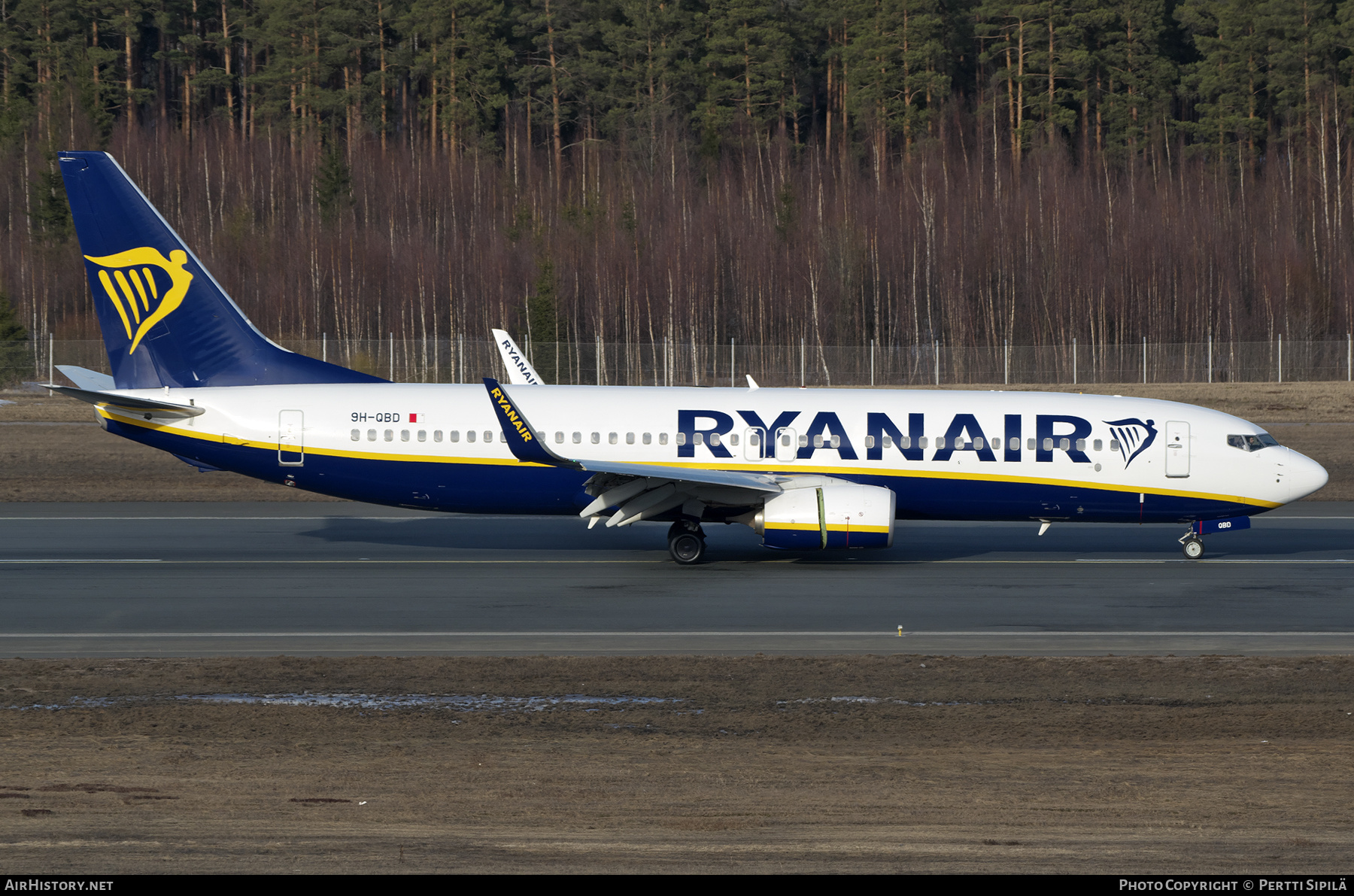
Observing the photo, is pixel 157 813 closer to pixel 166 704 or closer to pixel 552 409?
pixel 166 704

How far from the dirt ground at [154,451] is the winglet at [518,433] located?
1213cm

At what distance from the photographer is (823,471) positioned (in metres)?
23.7

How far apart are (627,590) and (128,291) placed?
1139cm

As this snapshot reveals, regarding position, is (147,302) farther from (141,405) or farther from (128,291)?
(141,405)

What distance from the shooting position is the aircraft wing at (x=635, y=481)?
72.8 ft

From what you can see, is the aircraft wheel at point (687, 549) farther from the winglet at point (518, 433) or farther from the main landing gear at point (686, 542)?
the winglet at point (518, 433)

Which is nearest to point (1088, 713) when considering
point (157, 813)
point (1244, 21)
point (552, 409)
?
point (157, 813)

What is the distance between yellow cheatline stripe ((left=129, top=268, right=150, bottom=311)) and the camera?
24.7 m

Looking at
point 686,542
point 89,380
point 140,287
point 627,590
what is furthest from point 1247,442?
point 89,380

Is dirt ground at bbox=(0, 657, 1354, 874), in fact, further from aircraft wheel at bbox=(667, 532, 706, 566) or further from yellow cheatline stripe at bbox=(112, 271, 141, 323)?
yellow cheatline stripe at bbox=(112, 271, 141, 323)

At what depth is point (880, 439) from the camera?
2370 cm

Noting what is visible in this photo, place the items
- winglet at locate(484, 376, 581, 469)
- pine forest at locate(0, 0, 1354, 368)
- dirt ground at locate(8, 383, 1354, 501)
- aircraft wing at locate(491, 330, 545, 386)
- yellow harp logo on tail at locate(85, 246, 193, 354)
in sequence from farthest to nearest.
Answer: pine forest at locate(0, 0, 1354, 368)
dirt ground at locate(8, 383, 1354, 501)
aircraft wing at locate(491, 330, 545, 386)
yellow harp logo on tail at locate(85, 246, 193, 354)
winglet at locate(484, 376, 581, 469)

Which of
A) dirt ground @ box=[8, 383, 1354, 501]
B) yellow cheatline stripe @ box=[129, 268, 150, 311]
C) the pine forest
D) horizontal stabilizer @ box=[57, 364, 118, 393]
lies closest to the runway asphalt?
horizontal stabilizer @ box=[57, 364, 118, 393]

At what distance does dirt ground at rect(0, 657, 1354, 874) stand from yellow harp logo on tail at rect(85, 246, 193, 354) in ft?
34.2
